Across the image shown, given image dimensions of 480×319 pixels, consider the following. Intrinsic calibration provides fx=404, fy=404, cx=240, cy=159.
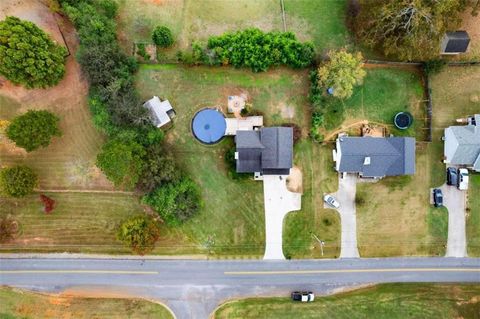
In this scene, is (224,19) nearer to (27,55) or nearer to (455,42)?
(27,55)

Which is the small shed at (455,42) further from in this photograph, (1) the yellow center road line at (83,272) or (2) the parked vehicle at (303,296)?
(1) the yellow center road line at (83,272)

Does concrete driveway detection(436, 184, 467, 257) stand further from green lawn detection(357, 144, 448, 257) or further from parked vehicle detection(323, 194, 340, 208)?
parked vehicle detection(323, 194, 340, 208)

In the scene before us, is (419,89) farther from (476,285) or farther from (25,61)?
(25,61)

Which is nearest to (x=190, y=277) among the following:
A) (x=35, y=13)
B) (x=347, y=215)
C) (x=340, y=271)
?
(x=340, y=271)

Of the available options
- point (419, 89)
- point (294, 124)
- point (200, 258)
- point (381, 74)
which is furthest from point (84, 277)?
point (419, 89)

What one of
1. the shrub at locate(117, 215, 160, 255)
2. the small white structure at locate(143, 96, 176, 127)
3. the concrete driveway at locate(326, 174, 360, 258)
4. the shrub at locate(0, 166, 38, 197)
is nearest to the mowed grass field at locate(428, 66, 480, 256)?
the concrete driveway at locate(326, 174, 360, 258)

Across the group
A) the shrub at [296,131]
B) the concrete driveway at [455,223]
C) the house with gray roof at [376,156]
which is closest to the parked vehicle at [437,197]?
the concrete driveway at [455,223]
